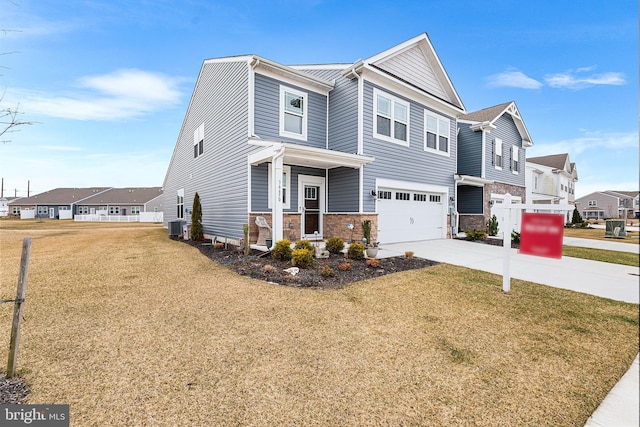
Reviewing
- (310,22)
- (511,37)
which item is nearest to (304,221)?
(310,22)

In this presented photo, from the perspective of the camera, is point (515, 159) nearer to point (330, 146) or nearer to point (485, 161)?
point (485, 161)

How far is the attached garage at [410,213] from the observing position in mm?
11461

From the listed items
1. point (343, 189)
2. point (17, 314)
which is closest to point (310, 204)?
point (343, 189)

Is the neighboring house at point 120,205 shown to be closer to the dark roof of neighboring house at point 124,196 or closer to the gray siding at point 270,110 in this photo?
the dark roof of neighboring house at point 124,196

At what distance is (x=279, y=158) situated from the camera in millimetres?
8047

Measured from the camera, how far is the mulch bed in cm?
611

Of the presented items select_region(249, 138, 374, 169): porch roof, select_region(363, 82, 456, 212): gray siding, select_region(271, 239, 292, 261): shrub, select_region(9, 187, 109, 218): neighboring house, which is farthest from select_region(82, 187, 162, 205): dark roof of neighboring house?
select_region(271, 239, 292, 261): shrub

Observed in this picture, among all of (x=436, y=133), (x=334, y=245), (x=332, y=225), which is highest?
(x=436, y=133)

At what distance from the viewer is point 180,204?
1809cm

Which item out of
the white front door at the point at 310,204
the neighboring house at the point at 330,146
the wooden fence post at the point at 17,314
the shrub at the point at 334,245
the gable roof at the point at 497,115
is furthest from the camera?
the gable roof at the point at 497,115

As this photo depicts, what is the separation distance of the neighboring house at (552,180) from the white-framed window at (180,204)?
1051 inches

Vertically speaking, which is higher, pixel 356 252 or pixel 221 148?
pixel 221 148

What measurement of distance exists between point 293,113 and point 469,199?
1166 cm

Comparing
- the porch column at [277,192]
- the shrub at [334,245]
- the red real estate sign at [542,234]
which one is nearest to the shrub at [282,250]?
the porch column at [277,192]
